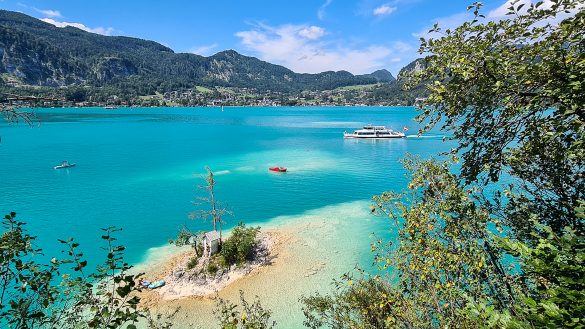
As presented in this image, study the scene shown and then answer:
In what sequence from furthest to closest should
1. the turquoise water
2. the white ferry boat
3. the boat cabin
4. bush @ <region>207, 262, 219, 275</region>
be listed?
1. the white ferry boat
2. the turquoise water
3. the boat cabin
4. bush @ <region>207, 262, 219, 275</region>

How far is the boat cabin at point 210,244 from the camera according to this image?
28688 mm

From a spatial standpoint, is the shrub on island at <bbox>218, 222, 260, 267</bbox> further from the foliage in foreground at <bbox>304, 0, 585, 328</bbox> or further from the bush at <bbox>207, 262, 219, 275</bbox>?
the foliage in foreground at <bbox>304, 0, 585, 328</bbox>

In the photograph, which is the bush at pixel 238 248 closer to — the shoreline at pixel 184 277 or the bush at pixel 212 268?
the shoreline at pixel 184 277

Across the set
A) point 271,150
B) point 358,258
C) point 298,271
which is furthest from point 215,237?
point 271,150

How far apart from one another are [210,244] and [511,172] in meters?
24.3

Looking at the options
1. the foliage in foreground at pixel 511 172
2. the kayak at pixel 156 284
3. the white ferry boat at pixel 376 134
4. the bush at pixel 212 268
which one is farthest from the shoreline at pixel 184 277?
the white ferry boat at pixel 376 134

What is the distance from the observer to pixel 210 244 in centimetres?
2859

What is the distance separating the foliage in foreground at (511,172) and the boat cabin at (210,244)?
70.8 feet

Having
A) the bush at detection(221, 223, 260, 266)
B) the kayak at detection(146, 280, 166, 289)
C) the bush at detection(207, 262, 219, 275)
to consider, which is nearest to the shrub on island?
the bush at detection(221, 223, 260, 266)

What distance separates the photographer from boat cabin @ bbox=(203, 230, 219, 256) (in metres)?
28.7

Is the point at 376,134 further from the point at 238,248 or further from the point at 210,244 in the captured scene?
the point at 210,244

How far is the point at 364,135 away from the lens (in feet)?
392

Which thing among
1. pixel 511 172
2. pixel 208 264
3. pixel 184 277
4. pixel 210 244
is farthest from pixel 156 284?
pixel 511 172

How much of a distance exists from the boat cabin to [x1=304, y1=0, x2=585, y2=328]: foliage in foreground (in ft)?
70.8
